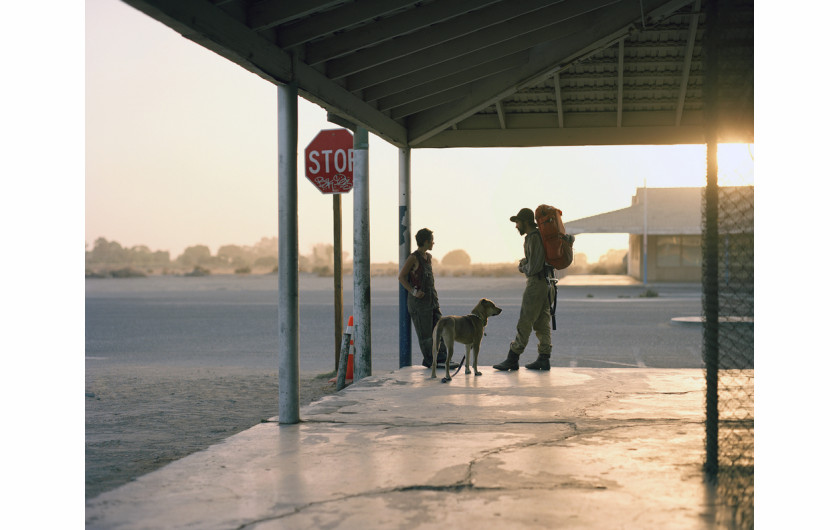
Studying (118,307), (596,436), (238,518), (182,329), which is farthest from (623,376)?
(118,307)

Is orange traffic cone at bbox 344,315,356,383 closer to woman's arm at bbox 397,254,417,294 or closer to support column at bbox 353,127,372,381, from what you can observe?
support column at bbox 353,127,372,381

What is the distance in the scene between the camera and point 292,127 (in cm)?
701

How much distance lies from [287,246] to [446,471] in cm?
262

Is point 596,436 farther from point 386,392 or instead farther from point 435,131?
Result: point 435,131

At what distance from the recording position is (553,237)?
32.5 feet

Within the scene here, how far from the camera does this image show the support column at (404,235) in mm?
11117

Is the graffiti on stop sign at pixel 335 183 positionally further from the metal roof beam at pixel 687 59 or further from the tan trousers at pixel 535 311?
the metal roof beam at pixel 687 59

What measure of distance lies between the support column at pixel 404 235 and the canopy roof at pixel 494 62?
31 centimetres

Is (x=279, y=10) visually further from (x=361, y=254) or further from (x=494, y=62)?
(x=361, y=254)

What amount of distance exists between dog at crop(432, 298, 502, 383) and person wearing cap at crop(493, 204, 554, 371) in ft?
1.41

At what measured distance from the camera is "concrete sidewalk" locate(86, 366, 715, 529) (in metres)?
4.38

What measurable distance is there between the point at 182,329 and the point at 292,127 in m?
15.3

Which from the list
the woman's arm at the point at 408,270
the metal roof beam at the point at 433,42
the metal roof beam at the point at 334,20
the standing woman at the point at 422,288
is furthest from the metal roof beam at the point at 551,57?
the metal roof beam at the point at 334,20

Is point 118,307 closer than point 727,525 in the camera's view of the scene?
No
